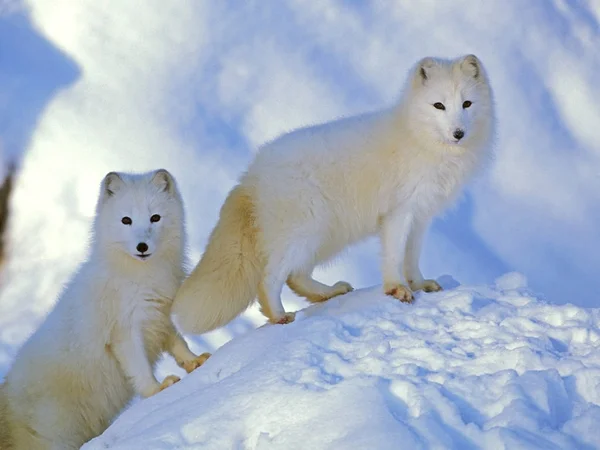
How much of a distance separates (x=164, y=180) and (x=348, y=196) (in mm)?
1092

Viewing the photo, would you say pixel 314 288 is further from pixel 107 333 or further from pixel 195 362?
pixel 107 333

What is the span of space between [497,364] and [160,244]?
2.26 meters

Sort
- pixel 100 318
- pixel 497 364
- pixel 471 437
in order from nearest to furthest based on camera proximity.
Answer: pixel 471 437 < pixel 497 364 < pixel 100 318

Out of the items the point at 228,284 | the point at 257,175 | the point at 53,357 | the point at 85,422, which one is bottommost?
the point at 85,422

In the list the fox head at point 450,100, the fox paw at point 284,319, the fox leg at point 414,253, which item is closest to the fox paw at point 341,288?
the fox leg at point 414,253

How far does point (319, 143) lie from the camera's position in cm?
480

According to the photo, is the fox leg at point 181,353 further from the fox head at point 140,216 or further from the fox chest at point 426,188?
the fox chest at point 426,188

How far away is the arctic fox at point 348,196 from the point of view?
4.61m

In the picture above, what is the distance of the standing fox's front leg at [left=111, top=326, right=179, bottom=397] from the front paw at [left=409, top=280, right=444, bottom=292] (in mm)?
1572

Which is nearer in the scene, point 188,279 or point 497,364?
point 497,364

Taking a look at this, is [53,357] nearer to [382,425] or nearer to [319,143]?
[319,143]

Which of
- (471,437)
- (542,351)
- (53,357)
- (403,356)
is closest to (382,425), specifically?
(471,437)

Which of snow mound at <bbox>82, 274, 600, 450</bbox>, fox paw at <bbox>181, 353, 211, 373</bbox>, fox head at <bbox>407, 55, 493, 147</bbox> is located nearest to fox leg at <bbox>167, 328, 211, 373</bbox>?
fox paw at <bbox>181, 353, 211, 373</bbox>

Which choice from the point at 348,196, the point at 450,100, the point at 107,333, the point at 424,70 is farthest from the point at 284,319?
the point at 424,70
